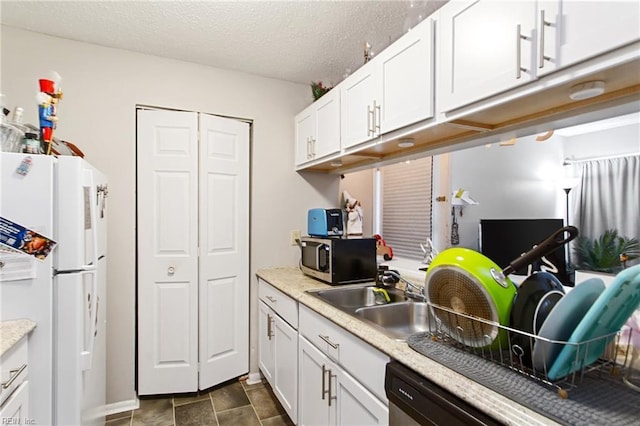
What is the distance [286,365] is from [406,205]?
2018 mm

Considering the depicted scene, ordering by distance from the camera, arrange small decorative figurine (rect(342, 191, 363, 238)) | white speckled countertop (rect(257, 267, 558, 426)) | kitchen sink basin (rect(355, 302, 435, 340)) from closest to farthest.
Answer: white speckled countertop (rect(257, 267, 558, 426)), kitchen sink basin (rect(355, 302, 435, 340)), small decorative figurine (rect(342, 191, 363, 238))

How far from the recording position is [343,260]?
7.00 ft

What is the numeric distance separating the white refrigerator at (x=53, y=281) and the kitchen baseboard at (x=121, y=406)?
87 centimetres

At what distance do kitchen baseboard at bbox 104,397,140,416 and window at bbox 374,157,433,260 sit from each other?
2588mm

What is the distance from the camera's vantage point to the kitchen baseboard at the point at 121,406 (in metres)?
2.22

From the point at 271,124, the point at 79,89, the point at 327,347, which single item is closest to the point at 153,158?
the point at 79,89

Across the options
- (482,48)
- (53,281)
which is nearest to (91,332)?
(53,281)

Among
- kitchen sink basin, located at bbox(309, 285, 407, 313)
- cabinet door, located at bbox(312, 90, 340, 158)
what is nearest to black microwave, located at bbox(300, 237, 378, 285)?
kitchen sink basin, located at bbox(309, 285, 407, 313)

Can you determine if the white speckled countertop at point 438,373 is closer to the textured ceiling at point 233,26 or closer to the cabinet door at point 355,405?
the cabinet door at point 355,405

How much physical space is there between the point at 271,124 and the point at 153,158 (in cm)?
97

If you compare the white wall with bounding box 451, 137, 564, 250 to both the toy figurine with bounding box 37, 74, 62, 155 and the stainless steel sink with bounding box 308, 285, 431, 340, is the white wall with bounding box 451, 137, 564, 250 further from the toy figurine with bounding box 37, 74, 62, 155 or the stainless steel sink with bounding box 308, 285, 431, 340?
the toy figurine with bounding box 37, 74, 62, 155

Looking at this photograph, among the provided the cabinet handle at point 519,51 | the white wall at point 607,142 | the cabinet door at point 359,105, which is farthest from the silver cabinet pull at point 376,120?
the white wall at point 607,142

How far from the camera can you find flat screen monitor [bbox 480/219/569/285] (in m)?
1.67

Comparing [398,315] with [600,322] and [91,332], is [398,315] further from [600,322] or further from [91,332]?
[91,332]
